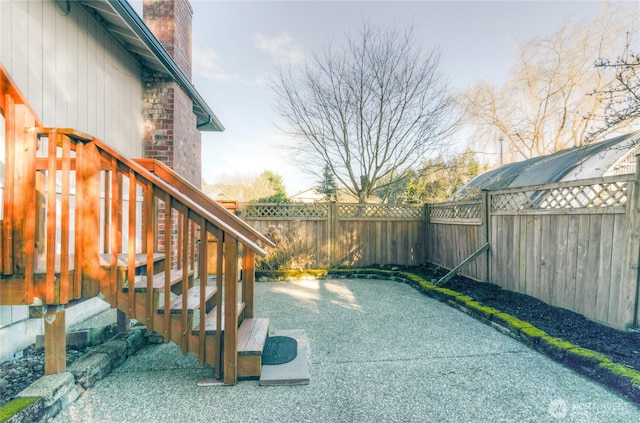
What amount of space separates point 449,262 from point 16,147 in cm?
634

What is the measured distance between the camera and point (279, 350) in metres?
2.87

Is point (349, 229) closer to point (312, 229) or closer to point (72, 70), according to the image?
point (312, 229)

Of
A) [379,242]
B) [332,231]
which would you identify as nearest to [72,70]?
[332,231]

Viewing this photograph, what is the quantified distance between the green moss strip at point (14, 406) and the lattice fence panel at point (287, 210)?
5.30 meters

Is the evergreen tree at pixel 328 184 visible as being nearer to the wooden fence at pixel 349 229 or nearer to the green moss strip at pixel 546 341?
the wooden fence at pixel 349 229

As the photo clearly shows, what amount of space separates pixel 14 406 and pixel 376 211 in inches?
250

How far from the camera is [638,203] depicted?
2826 millimetres

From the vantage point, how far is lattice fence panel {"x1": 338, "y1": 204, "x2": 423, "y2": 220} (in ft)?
23.5

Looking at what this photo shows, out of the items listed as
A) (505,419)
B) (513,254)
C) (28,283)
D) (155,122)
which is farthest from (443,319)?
(155,122)

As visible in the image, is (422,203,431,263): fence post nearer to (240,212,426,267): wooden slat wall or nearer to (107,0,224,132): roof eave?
(240,212,426,267): wooden slat wall

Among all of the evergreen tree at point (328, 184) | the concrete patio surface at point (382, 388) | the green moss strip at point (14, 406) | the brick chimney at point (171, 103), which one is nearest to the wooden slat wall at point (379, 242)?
the evergreen tree at point (328, 184)

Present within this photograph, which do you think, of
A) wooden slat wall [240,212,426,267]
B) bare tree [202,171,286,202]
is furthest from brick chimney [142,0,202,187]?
bare tree [202,171,286,202]

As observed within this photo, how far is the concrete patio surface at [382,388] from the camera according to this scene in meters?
1.96

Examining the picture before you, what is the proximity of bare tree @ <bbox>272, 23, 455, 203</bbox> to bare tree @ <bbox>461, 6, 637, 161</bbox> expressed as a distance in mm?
5376
